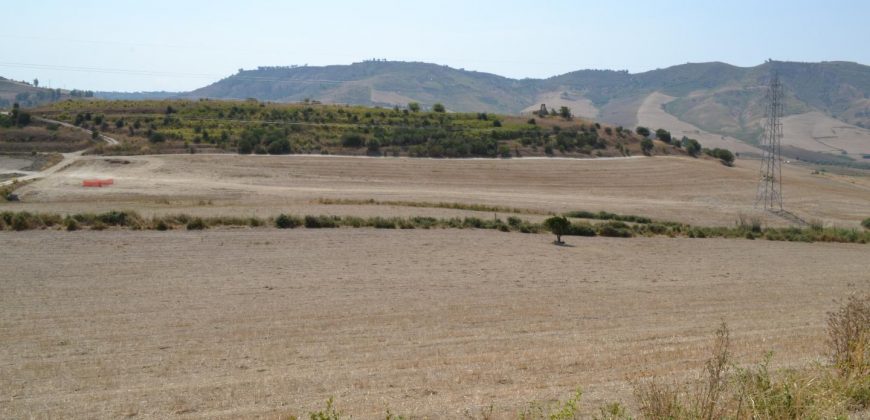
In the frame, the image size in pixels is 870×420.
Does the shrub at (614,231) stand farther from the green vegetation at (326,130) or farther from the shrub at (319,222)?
the green vegetation at (326,130)

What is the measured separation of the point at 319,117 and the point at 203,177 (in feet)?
126

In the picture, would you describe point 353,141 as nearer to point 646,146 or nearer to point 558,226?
point 646,146

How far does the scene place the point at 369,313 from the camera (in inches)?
740

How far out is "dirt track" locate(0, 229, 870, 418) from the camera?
12039 mm

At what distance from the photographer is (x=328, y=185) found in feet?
197

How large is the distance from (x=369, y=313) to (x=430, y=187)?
43879mm

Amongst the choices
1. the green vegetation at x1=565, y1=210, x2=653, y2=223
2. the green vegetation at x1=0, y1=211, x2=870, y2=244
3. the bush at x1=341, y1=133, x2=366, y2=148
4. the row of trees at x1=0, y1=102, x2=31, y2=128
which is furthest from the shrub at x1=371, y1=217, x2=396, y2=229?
the row of trees at x1=0, y1=102, x2=31, y2=128

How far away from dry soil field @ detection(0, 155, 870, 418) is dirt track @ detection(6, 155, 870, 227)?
3.30m

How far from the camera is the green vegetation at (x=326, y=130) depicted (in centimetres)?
7638

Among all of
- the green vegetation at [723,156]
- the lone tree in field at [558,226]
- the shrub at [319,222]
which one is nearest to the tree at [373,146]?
the green vegetation at [723,156]

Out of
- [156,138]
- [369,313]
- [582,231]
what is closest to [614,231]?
[582,231]

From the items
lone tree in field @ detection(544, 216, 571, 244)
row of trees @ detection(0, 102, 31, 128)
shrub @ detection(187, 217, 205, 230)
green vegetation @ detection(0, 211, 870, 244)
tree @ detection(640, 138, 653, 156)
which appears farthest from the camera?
tree @ detection(640, 138, 653, 156)

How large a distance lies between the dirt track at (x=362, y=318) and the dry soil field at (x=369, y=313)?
0.24 feet

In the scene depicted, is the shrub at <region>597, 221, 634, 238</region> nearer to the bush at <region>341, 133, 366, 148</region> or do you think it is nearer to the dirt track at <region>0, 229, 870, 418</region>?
the dirt track at <region>0, 229, 870, 418</region>
